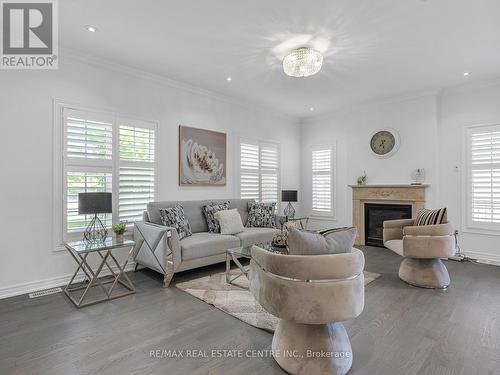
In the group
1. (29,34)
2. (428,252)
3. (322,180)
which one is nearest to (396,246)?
(428,252)

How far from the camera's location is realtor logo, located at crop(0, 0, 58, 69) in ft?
8.90

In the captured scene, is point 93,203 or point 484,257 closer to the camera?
point 93,203

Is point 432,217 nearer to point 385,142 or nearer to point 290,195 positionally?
point 385,142

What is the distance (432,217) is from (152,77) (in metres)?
4.42

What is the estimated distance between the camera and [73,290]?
3336 mm

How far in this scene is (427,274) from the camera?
11.2 ft

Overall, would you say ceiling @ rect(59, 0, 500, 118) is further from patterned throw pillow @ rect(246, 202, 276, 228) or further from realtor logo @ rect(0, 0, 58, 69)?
patterned throw pillow @ rect(246, 202, 276, 228)

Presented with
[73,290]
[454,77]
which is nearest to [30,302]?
[73,290]

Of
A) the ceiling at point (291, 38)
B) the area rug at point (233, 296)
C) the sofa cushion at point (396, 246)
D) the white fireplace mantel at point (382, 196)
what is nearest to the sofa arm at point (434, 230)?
the sofa cushion at point (396, 246)

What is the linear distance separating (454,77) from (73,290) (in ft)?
20.4

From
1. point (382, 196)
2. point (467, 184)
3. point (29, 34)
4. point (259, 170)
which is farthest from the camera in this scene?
point (259, 170)

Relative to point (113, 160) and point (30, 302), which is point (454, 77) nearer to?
point (113, 160)

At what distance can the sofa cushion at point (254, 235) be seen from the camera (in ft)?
14.3

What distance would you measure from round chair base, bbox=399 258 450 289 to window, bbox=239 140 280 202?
323cm
